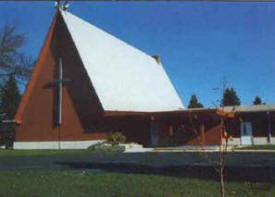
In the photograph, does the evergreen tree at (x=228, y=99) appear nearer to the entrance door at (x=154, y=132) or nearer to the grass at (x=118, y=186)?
the grass at (x=118, y=186)

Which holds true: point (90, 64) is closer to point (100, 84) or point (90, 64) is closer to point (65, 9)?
point (100, 84)

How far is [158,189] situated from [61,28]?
76.5ft

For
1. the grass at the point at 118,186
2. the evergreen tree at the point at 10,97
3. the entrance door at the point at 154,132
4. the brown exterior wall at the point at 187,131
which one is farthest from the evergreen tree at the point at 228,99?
the evergreen tree at the point at 10,97

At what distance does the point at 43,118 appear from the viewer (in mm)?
29547

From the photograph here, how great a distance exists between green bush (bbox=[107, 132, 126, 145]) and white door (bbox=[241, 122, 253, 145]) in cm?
828

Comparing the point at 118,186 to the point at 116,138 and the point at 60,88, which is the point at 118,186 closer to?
the point at 116,138

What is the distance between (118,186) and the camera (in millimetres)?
8508

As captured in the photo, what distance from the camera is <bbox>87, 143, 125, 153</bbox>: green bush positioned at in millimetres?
23828

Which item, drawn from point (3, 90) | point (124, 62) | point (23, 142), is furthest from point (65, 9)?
point (3, 90)

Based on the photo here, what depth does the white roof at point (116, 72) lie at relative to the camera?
28.1 m

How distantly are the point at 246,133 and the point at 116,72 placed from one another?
31.5ft

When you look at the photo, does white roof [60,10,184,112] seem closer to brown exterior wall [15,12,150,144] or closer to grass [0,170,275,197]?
brown exterior wall [15,12,150,144]

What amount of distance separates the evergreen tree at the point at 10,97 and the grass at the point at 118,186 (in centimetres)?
2974

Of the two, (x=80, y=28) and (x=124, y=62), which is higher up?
(x=80, y=28)
